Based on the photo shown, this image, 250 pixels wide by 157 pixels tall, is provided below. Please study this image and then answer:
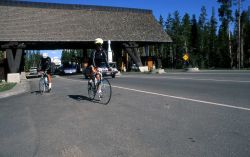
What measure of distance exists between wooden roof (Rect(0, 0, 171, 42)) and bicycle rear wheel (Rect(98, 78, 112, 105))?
90.2 ft

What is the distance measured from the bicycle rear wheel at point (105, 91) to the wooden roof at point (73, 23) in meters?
27.5

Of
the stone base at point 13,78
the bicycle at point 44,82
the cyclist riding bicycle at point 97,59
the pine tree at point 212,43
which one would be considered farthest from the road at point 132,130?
the pine tree at point 212,43

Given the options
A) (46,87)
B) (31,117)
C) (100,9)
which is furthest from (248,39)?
(31,117)

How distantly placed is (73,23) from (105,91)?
108 feet

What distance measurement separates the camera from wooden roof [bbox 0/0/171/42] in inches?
1469

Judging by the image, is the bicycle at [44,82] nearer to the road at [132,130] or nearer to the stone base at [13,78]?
the road at [132,130]

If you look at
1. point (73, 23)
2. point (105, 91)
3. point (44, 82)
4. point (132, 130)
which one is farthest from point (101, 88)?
point (73, 23)

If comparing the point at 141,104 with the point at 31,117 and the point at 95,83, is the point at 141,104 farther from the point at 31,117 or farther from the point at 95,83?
the point at 31,117

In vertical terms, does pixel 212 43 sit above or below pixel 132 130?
above

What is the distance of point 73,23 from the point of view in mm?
41812

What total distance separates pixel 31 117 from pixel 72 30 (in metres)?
33.1

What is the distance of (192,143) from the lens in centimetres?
522

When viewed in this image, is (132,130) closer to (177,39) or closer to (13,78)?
(13,78)

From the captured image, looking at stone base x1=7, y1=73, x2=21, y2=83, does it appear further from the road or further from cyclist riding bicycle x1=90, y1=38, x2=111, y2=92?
cyclist riding bicycle x1=90, y1=38, x2=111, y2=92
